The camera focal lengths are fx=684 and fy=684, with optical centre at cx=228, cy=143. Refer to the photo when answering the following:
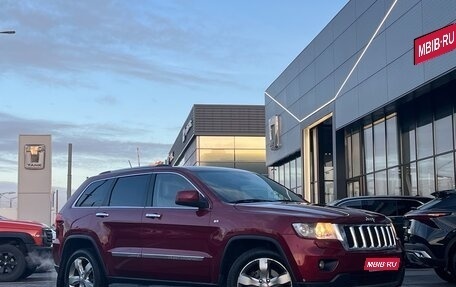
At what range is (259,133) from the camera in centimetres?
5597

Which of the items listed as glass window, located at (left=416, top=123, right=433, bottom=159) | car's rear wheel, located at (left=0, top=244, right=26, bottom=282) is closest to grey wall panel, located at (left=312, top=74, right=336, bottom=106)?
glass window, located at (left=416, top=123, right=433, bottom=159)

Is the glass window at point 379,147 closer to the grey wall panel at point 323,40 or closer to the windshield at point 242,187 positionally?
the grey wall panel at point 323,40

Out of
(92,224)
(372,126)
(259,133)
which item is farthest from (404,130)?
(259,133)

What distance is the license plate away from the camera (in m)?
6.69

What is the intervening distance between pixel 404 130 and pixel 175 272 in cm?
1730

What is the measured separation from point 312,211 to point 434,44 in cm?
1292

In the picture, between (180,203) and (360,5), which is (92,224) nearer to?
(180,203)

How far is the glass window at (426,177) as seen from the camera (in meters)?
21.4

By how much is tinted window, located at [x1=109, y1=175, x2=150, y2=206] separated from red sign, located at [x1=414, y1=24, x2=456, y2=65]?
37.0 feet

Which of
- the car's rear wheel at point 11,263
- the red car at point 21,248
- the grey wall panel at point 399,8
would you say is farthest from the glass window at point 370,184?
the car's rear wheel at point 11,263

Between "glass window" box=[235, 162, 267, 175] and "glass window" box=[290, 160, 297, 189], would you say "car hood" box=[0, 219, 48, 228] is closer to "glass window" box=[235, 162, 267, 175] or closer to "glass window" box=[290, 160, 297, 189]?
"glass window" box=[290, 160, 297, 189]

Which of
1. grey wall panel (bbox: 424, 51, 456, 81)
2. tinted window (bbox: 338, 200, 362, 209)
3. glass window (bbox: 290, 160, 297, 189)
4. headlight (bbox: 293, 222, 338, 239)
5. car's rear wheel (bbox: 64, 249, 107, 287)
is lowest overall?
car's rear wheel (bbox: 64, 249, 107, 287)

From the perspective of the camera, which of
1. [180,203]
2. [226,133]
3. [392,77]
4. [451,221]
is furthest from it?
[226,133]

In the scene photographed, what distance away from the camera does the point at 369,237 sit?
22.6ft
